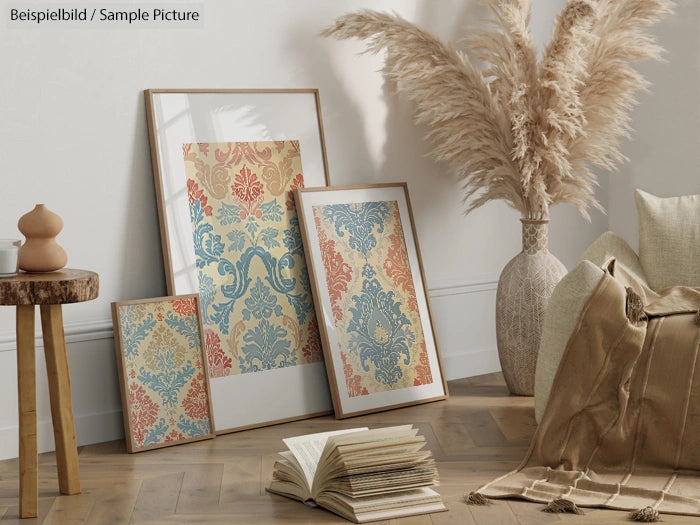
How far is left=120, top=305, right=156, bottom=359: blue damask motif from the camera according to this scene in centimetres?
317

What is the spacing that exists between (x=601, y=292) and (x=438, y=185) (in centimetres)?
134

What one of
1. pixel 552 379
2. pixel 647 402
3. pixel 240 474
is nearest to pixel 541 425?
pixel 552 379

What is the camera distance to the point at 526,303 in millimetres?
3676

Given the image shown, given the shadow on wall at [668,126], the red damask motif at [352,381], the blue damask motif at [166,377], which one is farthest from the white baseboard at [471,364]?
the blue damask motif at [166,377]

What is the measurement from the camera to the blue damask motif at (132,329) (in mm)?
3172

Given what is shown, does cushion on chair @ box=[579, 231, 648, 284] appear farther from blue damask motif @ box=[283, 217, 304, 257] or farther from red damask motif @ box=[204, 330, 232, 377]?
red damask motif @ box=[204, 330, 232, 377]

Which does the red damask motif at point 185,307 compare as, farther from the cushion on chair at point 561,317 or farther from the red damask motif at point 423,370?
the cushion on chair at point 561,317

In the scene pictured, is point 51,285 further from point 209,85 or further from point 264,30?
point 264,30

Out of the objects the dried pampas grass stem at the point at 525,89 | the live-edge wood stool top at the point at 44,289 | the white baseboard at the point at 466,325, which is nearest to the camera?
the live-edge wood stool top at the point at 44,289

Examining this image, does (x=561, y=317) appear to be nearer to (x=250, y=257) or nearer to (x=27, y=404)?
(x=250, y=257)

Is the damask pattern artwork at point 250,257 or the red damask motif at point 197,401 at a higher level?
the damask pattern artwork at point 250,257

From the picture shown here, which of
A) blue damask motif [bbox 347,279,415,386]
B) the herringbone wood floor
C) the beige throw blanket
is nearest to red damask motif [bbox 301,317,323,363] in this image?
blue damask motif [bbox 347,279,415,386]

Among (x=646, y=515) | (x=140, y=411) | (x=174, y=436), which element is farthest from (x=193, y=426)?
(x=646, y=515)

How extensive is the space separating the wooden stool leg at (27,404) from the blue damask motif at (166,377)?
2.06 ft
